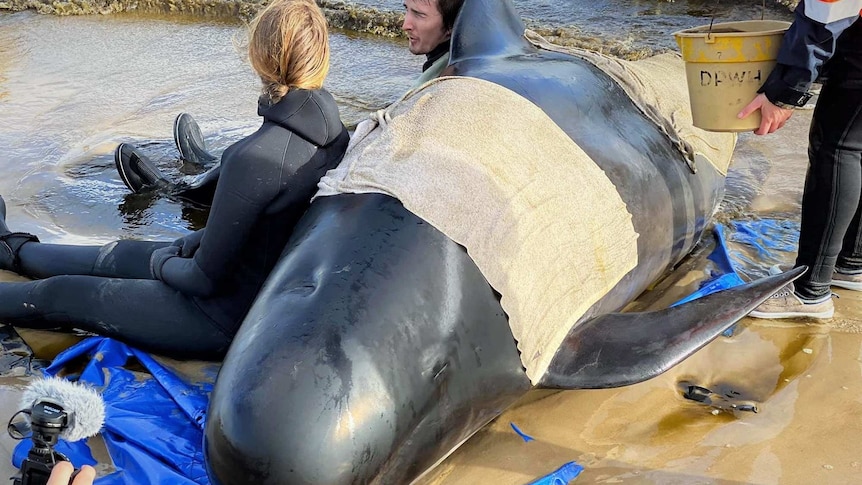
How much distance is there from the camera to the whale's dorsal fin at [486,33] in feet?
14.2

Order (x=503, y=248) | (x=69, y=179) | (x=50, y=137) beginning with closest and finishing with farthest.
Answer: (x=503, y=248) < (x=69, y=179) < (x=50, y=137)

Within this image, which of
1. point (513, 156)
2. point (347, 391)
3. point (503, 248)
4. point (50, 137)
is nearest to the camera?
point (347, 391)

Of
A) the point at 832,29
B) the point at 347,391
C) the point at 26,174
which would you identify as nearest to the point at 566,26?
the point at 26,174

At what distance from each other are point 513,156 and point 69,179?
4625 mm

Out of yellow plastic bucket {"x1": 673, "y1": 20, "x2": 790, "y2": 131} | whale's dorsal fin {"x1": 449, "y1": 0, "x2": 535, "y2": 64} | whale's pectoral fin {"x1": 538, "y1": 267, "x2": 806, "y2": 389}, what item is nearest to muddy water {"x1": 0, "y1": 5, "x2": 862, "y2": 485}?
whale's pectoral fin {"x1": 538, "y1": 267, "x2": 806, "y2": 389}

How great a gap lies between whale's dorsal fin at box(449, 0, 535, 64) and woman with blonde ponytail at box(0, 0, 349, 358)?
3.18 feet

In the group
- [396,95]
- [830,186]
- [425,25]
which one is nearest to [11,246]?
[425,25]

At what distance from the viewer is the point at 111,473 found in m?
3.37

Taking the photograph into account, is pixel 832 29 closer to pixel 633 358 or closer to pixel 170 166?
pixel 633 358

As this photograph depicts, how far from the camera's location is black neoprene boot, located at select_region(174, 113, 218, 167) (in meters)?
6.73

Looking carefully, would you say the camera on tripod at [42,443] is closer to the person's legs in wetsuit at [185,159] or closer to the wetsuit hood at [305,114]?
the wetsuit hood at [305,114]

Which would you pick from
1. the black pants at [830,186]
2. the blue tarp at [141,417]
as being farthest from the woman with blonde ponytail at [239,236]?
the black pants at [830,186]

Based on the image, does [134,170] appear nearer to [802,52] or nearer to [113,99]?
[113,99]

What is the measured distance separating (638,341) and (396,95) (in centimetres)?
579
